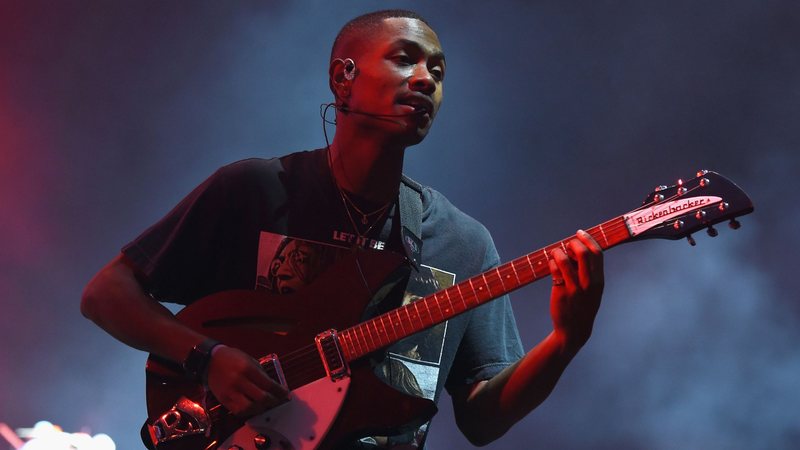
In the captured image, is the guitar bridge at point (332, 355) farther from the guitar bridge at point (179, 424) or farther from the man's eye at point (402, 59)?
the man's eye at point (402, 59)

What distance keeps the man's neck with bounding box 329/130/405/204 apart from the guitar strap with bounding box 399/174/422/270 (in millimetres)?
62

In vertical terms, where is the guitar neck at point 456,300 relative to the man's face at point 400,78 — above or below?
below

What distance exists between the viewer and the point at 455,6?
5367 mm

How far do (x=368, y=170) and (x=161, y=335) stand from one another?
92 centimetres

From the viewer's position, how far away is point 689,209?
234 cm

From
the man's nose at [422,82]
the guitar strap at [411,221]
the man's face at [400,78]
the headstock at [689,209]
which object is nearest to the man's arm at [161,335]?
the guitar strap at [411,221]

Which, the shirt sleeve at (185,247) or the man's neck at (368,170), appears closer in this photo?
the shirt sleeve at (185,247)

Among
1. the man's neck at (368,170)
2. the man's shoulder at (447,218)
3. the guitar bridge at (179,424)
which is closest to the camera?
the guitar bridge at (179,424)

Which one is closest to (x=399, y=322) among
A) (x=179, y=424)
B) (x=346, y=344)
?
(x=346, y=344)

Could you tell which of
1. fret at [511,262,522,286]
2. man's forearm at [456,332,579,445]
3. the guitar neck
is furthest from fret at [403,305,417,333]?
man's forearm at [456,332,579,445]

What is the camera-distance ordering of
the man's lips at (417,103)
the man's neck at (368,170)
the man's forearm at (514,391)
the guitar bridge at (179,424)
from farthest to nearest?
the man's neck at (368,170) < the man's lips at (417,103) < the man's forearm at (514,391) < the guitar bridge at (179,424)

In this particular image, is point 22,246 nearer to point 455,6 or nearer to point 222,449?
point 455,6

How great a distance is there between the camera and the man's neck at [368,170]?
287 centimetres

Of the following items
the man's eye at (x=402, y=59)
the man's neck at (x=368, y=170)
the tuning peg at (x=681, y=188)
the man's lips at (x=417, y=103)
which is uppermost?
the man's eye at (x=402, y=59)
